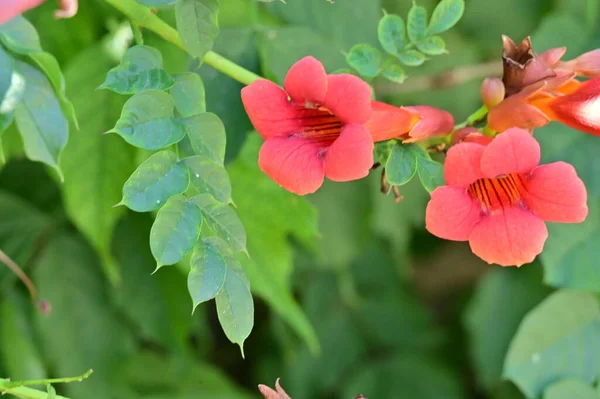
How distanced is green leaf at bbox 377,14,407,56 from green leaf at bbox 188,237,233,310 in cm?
32

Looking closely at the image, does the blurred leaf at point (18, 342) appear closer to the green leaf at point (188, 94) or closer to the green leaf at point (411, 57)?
the green leaf at point (188, 94)

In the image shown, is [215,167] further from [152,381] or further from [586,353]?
[152,381]

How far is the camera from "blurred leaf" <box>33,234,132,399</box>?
4.84 feet

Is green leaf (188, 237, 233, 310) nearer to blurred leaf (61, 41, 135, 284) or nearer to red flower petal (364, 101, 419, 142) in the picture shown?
red flower petal (364, 101, 419, 142)

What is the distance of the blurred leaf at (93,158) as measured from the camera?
1.22 metres

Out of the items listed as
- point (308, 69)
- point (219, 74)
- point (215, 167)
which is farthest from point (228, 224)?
point (219, 74)

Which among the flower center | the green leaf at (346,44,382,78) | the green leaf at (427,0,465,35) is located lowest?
the flower center

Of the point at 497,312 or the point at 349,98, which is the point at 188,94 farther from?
the point at 497,312

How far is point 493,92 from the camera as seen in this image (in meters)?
0.81

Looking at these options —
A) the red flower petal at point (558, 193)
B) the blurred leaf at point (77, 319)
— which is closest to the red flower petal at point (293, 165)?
the red flower petal at point (558, 193)

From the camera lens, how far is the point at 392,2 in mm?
1631

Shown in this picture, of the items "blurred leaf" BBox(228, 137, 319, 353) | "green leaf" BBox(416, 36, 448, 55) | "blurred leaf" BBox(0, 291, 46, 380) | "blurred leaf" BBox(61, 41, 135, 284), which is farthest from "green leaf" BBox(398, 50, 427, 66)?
"blurred leaf" BBox(0, 291, 46, 380)

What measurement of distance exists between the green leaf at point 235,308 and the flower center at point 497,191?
261 mm

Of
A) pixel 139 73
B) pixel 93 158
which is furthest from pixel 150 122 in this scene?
pixel 93 158
